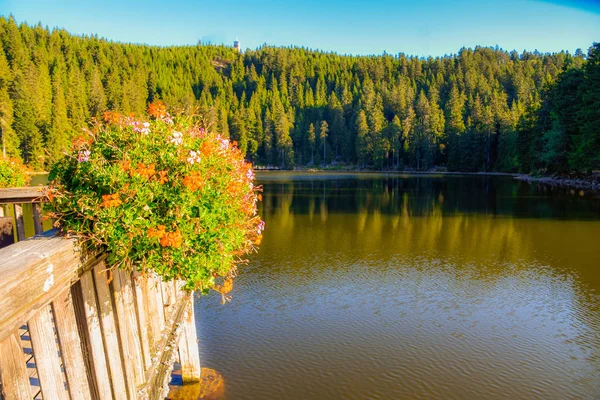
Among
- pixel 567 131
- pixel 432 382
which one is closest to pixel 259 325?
pixel 432 382

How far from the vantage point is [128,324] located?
465 cm

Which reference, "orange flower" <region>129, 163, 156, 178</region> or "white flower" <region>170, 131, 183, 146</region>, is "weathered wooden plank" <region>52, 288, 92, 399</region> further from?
"white flower" <region>170, 131, 183, 146</region>

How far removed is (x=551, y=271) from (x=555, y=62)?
19739 cm

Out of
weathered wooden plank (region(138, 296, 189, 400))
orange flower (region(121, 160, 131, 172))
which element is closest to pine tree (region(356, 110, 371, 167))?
weathered wooden plank (region(138, 296, 189, 400))

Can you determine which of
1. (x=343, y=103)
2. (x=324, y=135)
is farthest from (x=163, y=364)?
(x=343, y=103)

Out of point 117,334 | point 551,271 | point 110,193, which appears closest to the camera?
point 110,193

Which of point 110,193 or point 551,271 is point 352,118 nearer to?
point 551,271

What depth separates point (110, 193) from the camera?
3.73 meters

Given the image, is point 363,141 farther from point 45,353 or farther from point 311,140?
point 45,353

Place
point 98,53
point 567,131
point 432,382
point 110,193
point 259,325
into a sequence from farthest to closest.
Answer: point 98,53
point 567,131
point 259,325
point 432,382
point 110,193

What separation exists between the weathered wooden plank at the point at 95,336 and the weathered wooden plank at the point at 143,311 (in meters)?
1.10

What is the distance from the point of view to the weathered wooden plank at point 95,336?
3.60 m

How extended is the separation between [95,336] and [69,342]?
1.71 ft

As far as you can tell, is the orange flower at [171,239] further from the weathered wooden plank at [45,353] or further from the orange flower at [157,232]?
the weathered wooden plank at [45,353]
